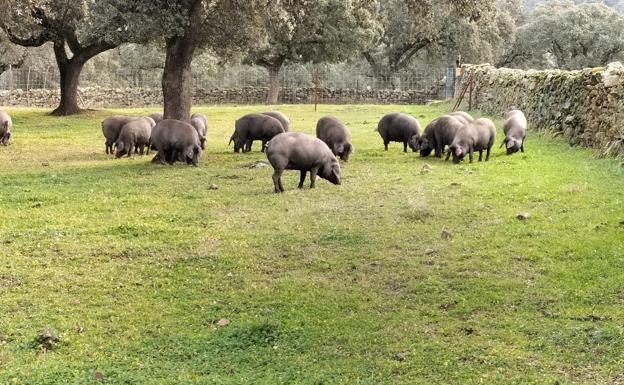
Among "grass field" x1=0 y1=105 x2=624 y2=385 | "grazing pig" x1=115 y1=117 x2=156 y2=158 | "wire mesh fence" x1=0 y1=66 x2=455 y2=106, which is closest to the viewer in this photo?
"grass field" x1=0 y1=105 x2=624 y2=385

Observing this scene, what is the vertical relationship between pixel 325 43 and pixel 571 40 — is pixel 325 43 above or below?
below

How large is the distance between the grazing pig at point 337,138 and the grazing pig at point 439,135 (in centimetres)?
202

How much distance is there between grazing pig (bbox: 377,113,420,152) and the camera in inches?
770

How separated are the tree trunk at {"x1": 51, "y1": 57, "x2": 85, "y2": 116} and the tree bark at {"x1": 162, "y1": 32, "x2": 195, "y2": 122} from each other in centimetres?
1538

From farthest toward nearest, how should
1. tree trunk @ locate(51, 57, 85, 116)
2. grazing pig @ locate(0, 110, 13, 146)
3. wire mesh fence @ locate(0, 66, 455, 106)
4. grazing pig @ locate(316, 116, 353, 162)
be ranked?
wire mesh fence @ locate(0, 66, 455, 106) < tree trunk @ locate(51, 57, 85, 116) < grazing pig @ locate(0, 110, 13, 146) < grazing pig @ locate(316, 116, 353, 162)

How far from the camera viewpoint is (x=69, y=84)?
33156mm

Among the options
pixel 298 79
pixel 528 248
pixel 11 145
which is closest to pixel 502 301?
pixel 528 248

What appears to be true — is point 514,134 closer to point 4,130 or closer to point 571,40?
point 4,130

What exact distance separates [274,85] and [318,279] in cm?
4442

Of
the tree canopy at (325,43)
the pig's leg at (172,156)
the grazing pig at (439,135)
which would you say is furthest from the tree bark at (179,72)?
the tree canopy at (325,43)

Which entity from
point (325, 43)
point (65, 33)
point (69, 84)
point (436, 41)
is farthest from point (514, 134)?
point (436, 41)

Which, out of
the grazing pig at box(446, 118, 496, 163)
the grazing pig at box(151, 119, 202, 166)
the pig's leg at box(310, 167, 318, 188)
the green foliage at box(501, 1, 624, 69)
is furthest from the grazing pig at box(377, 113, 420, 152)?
the green foliage at box(501, 1, 624, 69)

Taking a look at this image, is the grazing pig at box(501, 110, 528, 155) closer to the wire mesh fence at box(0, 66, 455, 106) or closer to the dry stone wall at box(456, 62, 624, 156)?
the dry stone wall at box(456, 62, 624, 156)

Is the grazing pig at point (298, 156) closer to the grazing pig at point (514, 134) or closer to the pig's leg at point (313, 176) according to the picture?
the pig's leg at point (313, 176)
